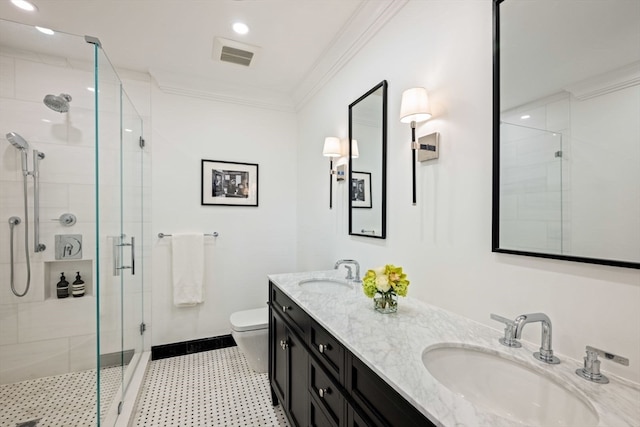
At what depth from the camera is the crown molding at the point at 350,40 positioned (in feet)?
5.51

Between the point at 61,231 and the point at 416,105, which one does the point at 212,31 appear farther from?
the point at 61,231

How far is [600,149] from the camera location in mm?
811

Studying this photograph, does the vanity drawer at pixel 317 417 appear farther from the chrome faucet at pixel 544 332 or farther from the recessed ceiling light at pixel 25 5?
the recessed ceiling light at pixel 25 5

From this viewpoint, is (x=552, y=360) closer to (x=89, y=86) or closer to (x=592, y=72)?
(x=592, y=72)

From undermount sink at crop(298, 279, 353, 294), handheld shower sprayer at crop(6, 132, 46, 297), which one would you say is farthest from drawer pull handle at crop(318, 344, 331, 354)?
handheld shower sprayer at crop(6, 132, 46, 297)

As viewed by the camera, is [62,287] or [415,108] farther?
[62,287]

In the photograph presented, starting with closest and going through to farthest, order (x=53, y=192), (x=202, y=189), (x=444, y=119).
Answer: (x=444, y=119), (x=53, y=192), (x=202, y=189)

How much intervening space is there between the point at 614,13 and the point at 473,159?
0.55 m

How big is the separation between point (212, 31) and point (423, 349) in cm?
232

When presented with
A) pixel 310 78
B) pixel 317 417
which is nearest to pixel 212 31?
pixel 310 78

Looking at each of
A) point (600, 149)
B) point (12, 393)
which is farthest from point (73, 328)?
point (600, 149)

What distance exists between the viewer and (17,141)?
6.61ft

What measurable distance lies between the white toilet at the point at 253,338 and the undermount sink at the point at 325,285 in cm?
66

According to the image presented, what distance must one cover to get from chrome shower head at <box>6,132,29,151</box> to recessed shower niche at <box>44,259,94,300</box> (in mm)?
846
